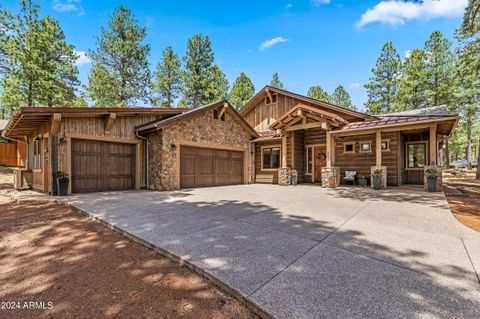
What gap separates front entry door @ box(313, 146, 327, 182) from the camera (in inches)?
453

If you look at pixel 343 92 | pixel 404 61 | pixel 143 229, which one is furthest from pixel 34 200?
pixel 343 92

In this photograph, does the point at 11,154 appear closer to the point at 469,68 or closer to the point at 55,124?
the point at 55,124

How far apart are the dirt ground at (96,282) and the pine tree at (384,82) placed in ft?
84.1

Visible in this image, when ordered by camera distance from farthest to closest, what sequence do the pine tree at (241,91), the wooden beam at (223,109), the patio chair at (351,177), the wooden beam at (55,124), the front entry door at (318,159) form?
1. the pine tree at (241,91)
2. the front entry door at (318,159)
3. the wooden beam at (223,109)
4. the patio chair at (351,177)
5. the wooden beam at (55,124)

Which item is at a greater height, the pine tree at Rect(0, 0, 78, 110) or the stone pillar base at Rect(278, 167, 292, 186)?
the pine tree at Rect(0, 0, 78, 110)

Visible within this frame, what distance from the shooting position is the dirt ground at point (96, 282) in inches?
72.2

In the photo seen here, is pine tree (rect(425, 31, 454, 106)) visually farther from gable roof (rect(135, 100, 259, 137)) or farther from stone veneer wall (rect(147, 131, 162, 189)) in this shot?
stone veneer wall (rect(147, 131, 162, 189))

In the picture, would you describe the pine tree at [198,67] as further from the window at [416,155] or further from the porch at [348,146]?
the window at [416,155]

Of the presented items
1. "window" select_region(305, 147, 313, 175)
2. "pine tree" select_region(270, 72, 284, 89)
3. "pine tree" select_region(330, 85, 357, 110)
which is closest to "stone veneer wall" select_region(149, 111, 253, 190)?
"window" select_region(305, 147, 313, 175)

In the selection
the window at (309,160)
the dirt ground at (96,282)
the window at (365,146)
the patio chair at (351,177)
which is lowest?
the dirt ground at (96,282)

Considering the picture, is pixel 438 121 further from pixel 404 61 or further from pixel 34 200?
pixel 404 61

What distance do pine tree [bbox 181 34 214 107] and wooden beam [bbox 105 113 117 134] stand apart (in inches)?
562

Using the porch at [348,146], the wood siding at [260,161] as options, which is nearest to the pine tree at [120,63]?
the wood siding at [260,161]

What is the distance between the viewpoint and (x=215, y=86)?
2189cm
